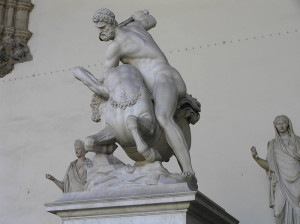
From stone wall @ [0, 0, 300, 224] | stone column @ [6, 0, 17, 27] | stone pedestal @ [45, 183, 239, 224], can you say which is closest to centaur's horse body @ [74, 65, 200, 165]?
stone pedestal @ [45, 183, 239, 224]

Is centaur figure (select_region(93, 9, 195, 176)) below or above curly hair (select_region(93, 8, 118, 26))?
below

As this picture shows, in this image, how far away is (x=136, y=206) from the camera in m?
3.61

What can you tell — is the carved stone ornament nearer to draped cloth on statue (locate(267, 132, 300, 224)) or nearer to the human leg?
draped cloth on statue (locate(267, 132, 300, 224))

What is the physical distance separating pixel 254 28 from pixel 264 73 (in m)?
0.75

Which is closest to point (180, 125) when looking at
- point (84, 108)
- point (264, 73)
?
point (264, 73)

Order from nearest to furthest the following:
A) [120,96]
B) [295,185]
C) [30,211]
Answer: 1. [120,96]
2. [295,185]
3. [30,211]

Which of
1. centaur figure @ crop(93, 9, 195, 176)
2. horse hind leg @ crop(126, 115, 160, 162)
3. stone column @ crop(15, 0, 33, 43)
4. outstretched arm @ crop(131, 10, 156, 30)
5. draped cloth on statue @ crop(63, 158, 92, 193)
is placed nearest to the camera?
horse hind leg @ crop(126, 115, 160, 162)

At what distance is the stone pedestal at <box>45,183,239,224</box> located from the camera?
3.54 meters

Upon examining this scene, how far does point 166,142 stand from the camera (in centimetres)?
411

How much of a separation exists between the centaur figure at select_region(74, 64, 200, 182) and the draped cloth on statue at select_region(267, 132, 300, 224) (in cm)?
252

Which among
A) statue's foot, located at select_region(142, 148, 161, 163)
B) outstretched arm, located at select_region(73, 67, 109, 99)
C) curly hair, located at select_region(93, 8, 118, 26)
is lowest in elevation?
statue's foot, located at select_region(142, 148, 161, 163)

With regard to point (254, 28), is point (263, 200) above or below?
below

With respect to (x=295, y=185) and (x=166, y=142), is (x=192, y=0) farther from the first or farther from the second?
(x=166, y=142)

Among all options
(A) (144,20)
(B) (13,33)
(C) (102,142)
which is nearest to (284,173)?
(A) (144,20)
